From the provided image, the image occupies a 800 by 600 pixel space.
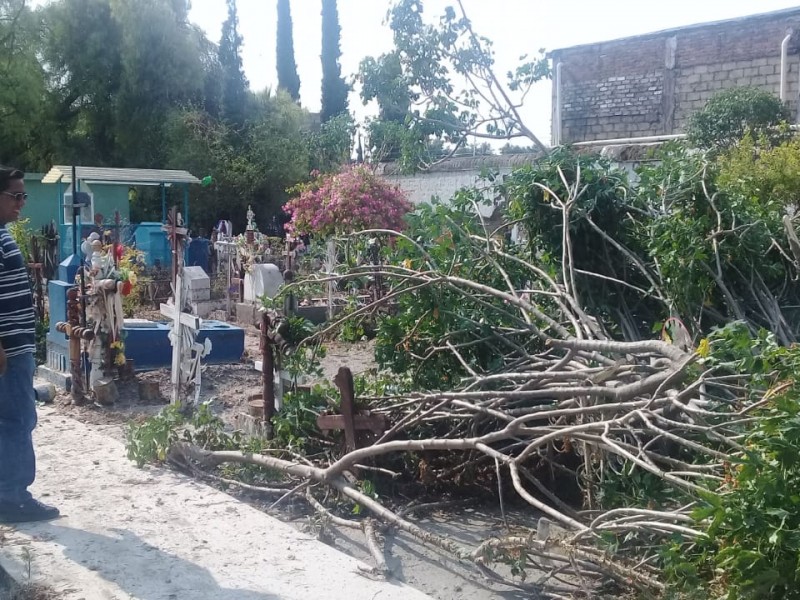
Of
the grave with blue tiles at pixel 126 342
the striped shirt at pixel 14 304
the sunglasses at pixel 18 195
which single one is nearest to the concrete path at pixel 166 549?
the striped shirt at pixel 14 304

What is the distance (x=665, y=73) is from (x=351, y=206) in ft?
34.3

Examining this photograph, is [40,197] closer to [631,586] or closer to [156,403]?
[156,403]

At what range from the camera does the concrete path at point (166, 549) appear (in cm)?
390

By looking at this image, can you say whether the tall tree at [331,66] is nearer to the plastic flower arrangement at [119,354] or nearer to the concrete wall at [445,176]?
the concrete wall at [445,176]

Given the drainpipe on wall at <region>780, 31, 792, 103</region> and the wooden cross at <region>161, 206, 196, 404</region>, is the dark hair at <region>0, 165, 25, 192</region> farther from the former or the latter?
the drainpipe on wall at <region>780, 31, 792, 103</region>

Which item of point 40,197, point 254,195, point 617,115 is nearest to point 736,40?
point 617,115

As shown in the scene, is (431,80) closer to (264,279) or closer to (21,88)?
(264,279)

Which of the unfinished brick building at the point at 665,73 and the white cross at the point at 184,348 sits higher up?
the unfinished brick building at the point at 665,73

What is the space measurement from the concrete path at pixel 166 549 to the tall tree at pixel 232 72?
23.5 m

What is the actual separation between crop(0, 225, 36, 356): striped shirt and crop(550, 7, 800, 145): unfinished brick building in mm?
16324

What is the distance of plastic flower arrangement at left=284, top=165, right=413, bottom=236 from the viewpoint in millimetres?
14102

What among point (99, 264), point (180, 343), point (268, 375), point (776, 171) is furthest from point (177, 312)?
point (776, 171)

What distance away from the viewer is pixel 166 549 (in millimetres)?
4348

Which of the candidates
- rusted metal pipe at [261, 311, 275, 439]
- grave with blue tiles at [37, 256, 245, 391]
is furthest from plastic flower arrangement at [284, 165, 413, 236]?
rusted metal pipe at [261, 311, 275, 439]
